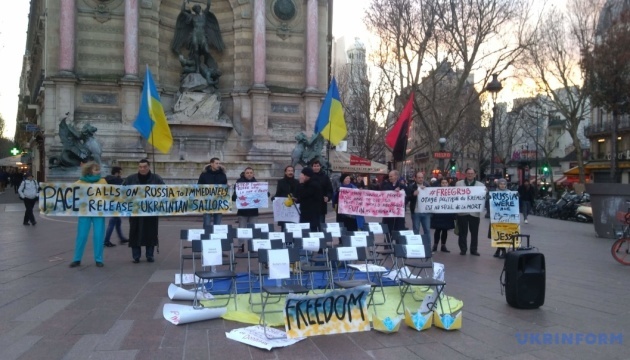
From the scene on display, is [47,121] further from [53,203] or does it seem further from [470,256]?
[470,256]

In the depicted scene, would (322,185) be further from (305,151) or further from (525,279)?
(305,151)

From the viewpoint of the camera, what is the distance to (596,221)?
16.6 m

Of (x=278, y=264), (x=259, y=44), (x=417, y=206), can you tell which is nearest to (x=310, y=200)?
(x=417, y=206)

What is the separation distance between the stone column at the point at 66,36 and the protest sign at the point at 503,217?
2116 cm

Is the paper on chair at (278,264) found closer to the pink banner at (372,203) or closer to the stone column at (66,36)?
the pink banner at (372,203)

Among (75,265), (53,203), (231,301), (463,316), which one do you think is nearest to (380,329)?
(463,316)

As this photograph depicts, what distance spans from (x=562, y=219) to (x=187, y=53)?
20534 millimetres

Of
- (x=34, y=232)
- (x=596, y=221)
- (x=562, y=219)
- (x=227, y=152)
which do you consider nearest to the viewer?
(x=34, y=232)

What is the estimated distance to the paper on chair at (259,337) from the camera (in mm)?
5453

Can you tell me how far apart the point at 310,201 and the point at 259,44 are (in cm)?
1844

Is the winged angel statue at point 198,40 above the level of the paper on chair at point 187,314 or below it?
above

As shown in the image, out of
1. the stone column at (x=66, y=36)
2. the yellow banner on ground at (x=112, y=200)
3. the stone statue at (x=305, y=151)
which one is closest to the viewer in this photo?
the yellow banner on ground at (x=112, y=200)

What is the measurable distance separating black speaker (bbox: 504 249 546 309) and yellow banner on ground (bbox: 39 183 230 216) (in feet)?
21.9

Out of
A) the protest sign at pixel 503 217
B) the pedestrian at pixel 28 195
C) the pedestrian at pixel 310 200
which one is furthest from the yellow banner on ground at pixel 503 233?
the pedestrian at pixel 28 195
